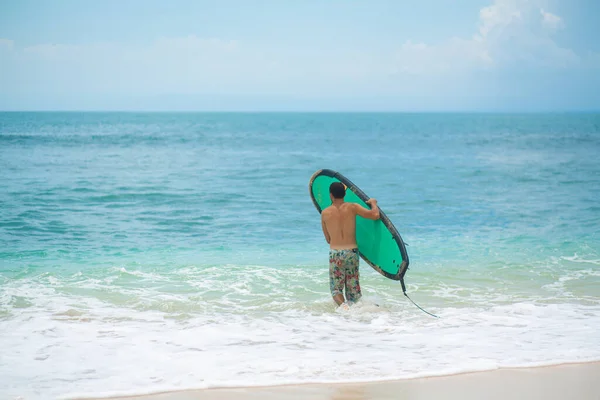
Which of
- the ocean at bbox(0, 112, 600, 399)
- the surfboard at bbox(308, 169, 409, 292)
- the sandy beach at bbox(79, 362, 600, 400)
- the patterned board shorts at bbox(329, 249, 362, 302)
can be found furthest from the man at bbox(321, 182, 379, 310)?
the sandy beach at bbox(79, 362, 600, 400)

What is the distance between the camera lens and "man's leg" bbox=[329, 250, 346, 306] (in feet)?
21.8

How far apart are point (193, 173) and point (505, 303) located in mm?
17277

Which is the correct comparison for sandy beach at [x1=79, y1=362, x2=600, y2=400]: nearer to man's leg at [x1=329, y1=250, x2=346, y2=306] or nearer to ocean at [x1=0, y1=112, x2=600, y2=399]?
ocean at [x1=0, y1=112, x2=600, y2=399]

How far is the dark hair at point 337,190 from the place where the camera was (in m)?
→ 6.56

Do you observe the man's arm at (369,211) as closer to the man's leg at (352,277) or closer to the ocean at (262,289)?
the man's leg at (352,277)

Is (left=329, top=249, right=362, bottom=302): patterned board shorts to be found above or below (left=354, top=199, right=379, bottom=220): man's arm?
below

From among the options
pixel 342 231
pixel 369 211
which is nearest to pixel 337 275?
pixel 342 231

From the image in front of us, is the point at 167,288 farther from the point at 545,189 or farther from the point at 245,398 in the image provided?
the point at 545,189

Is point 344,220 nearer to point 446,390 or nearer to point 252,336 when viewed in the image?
point 252,336

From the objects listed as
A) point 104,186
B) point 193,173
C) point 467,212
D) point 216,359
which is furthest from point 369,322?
point 193,173

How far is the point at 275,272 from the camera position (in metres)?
8.88

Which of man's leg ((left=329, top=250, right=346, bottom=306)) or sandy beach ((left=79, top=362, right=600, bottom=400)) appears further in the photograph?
man's leg ((left=329, top=250, right=346, bottom=306))

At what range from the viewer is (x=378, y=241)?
6.86m

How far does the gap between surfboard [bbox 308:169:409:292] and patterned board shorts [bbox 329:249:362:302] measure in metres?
0.32
